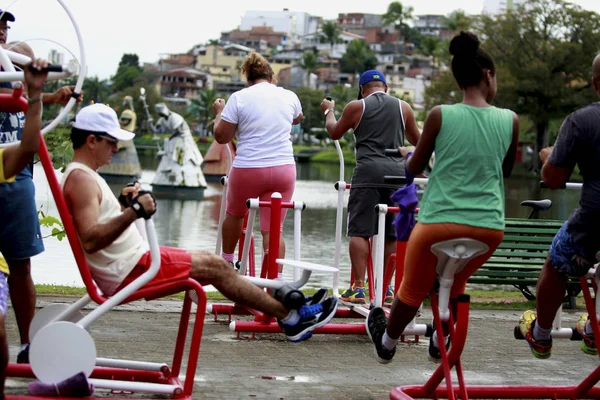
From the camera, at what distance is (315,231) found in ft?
78.1

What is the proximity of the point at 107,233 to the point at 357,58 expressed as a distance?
183211mm

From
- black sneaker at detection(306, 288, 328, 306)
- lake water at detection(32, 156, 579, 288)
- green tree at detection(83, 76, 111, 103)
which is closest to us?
black sneaker at detection(306, 288, 328, 306)

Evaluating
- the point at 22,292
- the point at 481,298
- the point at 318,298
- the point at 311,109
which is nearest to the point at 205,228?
the point at 481,298

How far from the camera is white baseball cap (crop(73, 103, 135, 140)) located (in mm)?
4887

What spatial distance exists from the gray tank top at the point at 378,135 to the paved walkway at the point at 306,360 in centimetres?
122

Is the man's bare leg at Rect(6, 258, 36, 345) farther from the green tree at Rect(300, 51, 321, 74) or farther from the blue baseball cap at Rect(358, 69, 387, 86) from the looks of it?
the green tree at Rect(300, 51, 321, 74)

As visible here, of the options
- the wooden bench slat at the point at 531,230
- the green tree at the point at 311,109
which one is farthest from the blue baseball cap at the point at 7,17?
the green tree at the point at 311,109

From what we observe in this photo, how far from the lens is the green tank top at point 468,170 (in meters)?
4.70

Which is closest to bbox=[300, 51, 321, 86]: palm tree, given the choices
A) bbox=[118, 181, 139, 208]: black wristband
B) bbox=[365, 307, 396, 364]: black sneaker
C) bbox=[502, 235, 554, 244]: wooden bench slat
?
bbox=[502, 235, 554, 244]: wooden bench slat

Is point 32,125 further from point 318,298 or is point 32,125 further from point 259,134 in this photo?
point 259,134

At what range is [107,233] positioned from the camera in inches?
180

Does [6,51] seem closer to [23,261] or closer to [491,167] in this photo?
[23,261]

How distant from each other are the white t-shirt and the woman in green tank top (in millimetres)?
2796

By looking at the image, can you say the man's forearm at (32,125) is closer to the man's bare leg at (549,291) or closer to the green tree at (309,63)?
the man's bare leg at (549,291)
